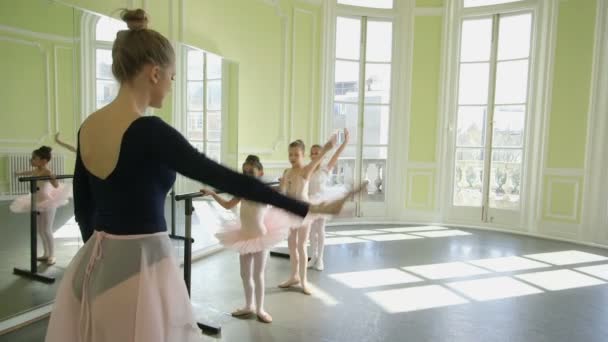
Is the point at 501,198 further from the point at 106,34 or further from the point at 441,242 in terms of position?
the point at 106,34

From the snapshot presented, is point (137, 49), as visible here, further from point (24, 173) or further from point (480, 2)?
point (480, 2)

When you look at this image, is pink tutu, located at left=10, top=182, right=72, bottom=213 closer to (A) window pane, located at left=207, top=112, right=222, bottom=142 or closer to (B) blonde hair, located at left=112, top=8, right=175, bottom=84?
(A) window pane, located at left=207, top=112, right=222, bottom=142

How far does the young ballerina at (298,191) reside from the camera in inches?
116

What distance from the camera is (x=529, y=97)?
5.43m

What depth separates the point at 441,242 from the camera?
4855mm

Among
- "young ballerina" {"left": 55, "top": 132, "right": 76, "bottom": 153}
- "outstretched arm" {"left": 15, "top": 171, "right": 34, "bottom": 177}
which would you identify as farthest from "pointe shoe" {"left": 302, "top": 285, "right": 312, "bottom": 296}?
"outstretched arm" {"left": 15, "top": 171, "right": 34, "bottom": 177}

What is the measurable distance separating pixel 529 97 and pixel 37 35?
5.60m

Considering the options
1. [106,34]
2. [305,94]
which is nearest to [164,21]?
[106,34]

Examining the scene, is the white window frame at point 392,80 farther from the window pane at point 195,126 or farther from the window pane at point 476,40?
the window pane at point 195,126

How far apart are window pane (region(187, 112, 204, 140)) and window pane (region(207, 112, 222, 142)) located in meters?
0.13

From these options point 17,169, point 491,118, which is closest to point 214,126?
point 17,169

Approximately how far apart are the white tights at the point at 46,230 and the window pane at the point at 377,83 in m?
4.45

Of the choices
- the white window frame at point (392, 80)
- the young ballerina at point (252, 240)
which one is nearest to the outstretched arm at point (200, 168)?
the young ballerina at point (252, 240)

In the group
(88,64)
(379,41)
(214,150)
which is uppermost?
(379,41)
